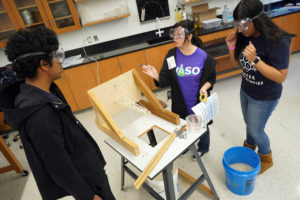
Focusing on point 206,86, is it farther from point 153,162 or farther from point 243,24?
point 153,162

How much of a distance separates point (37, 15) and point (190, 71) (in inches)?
111

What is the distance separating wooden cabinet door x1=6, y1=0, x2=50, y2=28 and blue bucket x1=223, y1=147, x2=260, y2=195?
3.25m

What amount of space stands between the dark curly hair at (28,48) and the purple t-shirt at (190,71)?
1033mm

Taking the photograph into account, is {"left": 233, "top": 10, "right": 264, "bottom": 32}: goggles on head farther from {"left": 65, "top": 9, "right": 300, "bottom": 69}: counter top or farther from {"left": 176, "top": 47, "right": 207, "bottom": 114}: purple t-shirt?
{"left": 65, "top": 9, "right": 300, "bottom": 69}: counter top

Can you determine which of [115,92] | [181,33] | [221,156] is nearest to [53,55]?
[115,92]

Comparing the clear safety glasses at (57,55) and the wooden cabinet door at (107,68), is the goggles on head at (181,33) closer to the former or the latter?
the clear safety glasses at (57,55)

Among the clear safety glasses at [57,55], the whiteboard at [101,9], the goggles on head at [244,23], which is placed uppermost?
the whiteboard at [101,9]

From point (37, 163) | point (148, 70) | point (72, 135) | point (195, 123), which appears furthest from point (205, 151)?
point (37, 163)

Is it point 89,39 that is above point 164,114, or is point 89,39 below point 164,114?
above

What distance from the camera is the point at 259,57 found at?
4.25ft

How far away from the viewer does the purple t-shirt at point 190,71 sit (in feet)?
5.17

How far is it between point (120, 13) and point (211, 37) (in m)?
1.66

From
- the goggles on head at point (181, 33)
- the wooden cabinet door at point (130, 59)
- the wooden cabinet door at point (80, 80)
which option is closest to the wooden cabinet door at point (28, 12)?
the wooden cabinet door at point (80, 80)

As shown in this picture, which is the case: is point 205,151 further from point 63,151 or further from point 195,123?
point 63,151
